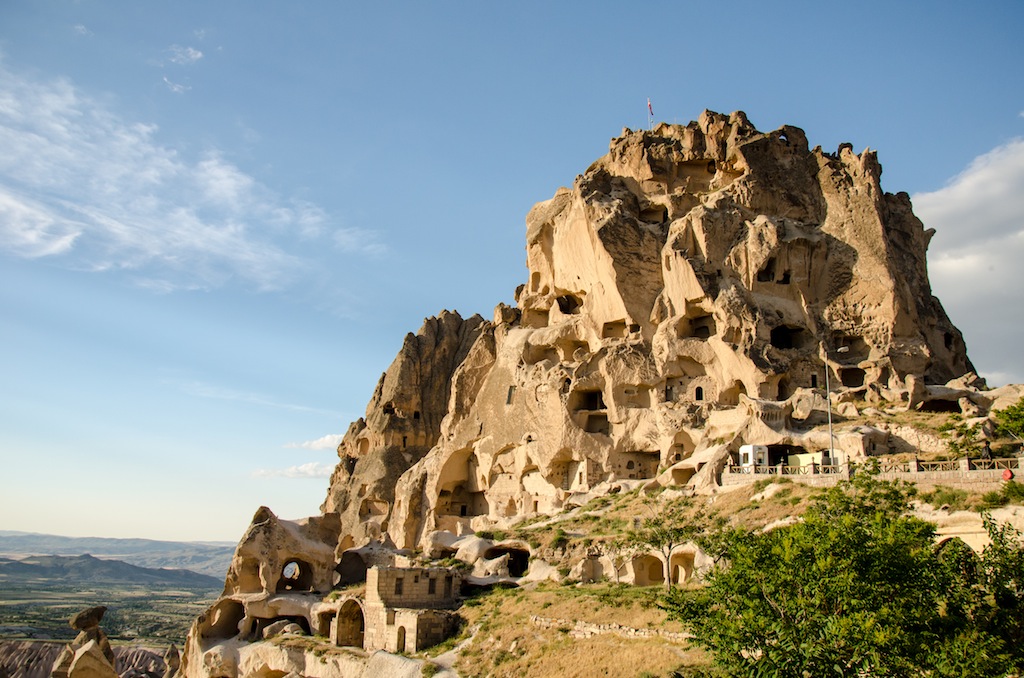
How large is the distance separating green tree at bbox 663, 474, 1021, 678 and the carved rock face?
24428mm

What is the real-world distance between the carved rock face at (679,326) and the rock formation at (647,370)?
0.49 ft

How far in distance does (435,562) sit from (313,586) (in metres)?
6.40

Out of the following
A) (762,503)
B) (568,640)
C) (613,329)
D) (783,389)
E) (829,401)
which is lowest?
(568,640)

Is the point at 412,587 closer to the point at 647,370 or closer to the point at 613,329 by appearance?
the point at 647,370

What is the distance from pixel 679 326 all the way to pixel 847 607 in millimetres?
37614

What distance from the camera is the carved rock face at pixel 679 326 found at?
5262cm

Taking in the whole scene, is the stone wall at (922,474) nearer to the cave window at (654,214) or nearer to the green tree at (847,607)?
the green tree at (847,607)

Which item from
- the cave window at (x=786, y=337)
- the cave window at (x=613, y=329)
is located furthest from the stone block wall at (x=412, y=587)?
the cave window at (x=786, y=337)

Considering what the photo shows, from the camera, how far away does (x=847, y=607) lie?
18969 mm

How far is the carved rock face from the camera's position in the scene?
52625 mm

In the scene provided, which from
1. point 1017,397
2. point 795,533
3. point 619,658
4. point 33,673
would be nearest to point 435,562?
point 619,658

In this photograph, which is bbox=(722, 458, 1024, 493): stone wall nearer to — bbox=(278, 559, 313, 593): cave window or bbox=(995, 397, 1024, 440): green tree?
bbox=(995, 397, 1024, 440): green tree

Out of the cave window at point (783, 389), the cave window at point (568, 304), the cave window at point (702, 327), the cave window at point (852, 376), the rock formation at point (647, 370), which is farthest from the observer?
the cave window at point (568, 304)

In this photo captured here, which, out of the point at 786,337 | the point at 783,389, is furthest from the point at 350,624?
the point at 786,337
